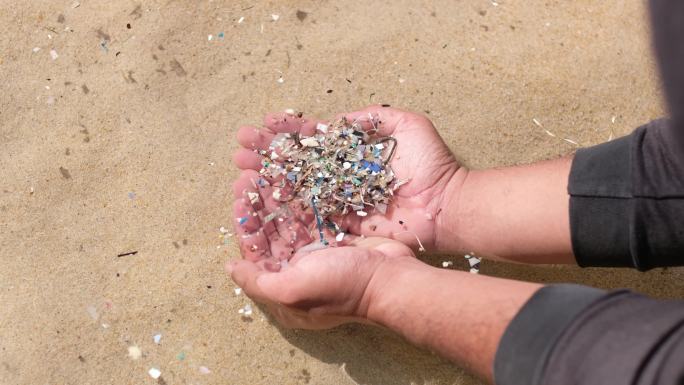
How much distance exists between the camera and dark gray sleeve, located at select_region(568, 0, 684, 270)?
1317 millimetres

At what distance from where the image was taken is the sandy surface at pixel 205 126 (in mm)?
1694

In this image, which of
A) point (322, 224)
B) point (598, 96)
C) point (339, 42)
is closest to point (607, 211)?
point (598, 96)

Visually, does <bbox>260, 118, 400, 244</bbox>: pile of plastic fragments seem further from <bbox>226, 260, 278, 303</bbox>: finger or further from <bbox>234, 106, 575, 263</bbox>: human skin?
<bbox>226, 260, 278, 303</bbox>: finger

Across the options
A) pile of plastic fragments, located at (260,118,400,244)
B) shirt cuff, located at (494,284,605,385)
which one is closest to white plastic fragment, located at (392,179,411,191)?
pile of plastic fragments, located at (260,118,400,244)

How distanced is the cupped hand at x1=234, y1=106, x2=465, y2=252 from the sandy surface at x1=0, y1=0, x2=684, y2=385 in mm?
128

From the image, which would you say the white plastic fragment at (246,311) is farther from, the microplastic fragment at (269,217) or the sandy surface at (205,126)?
the microplastic fragment at (269,217)

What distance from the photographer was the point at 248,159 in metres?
1.71

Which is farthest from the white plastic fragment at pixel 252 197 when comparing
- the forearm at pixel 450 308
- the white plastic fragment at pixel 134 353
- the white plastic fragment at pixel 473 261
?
the white plastic fragment at pixel 473 261

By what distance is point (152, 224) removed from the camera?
5.77 feet

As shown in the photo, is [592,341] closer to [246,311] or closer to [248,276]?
[248,276]

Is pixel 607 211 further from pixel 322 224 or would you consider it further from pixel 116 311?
pixel 116 311

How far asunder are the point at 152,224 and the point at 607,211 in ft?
4.01

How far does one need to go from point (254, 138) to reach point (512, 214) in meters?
0.74

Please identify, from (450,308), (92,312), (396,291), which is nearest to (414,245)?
(396,291)
